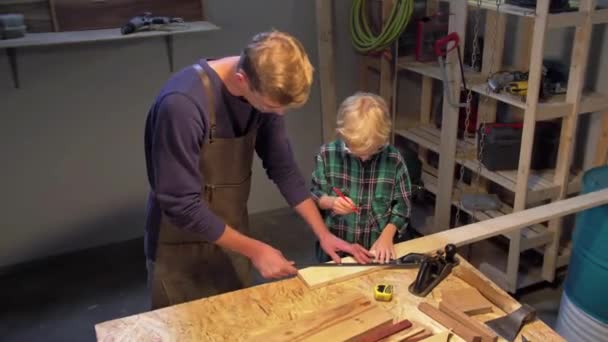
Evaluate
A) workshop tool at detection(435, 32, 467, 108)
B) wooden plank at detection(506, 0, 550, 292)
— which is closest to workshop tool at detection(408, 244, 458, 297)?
wooden plank at detection(506, 0, 550, 292)

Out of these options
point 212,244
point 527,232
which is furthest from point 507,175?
point 212,244

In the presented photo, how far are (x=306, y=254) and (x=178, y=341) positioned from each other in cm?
192

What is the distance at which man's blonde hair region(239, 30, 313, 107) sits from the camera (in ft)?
4.14

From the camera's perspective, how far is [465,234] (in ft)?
5.54

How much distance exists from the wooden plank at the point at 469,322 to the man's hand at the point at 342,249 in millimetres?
283

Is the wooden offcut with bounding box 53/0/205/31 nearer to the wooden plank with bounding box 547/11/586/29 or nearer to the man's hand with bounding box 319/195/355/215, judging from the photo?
the man's hand with bounding box 319/195/355/215

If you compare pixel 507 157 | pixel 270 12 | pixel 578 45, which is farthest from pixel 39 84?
pixel 578 45

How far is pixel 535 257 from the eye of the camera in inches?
115

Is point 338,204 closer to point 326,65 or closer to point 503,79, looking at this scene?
point 503,79

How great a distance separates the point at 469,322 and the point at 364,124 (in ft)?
2.33

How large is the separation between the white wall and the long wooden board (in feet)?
6.34

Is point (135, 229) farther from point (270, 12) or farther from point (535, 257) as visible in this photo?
point (535, 257)

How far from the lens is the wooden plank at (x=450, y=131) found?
2592 millimetres

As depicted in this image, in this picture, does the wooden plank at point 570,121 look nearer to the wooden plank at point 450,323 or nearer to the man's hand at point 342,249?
the man's hand at point 342,249
